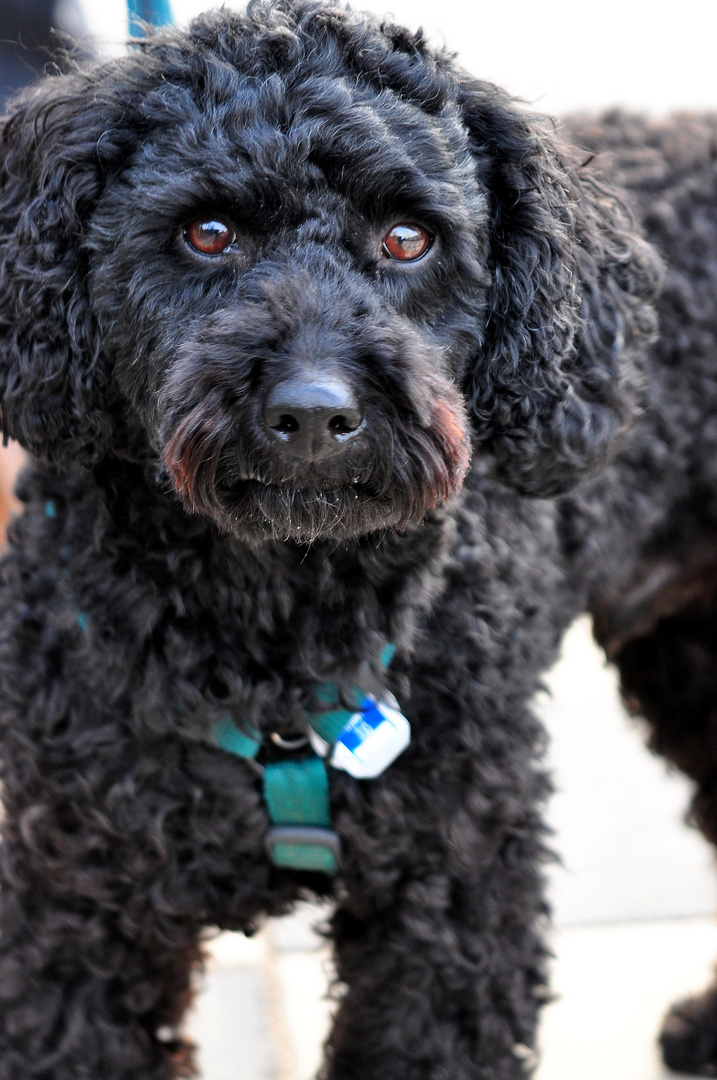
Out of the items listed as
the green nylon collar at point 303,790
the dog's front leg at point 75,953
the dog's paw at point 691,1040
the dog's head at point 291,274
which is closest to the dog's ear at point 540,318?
the dog's head at point 291,274

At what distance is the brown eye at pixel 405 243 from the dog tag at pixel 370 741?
0.66 m

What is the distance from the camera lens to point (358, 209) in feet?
5.47

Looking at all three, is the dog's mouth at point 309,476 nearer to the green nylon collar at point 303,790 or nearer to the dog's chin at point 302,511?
the dog's chin at point 302,511

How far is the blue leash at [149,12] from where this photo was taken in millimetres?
2062

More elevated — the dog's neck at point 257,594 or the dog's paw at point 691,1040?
the dog's neck at point 257,594

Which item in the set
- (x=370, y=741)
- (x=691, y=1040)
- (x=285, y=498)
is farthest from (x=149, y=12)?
(x=691, y=1040)

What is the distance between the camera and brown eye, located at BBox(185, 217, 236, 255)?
165cm

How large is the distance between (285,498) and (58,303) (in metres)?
0.46

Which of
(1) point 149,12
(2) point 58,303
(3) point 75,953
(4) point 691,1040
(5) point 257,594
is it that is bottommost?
(4) point 691,1040

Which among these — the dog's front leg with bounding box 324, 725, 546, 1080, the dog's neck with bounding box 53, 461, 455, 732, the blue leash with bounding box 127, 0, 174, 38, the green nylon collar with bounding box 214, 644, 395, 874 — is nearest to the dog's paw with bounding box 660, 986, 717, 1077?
the dog's front leg with bounding box 324, 725, 546, 1080

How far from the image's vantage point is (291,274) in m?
1.60

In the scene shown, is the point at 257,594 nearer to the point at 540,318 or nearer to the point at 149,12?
the point at 540,318

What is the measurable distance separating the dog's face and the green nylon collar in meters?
0.33

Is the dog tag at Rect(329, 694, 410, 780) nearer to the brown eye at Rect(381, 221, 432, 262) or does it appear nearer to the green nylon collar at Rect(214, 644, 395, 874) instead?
the green nylon collar at Rect(214, 644, 395, 874)
